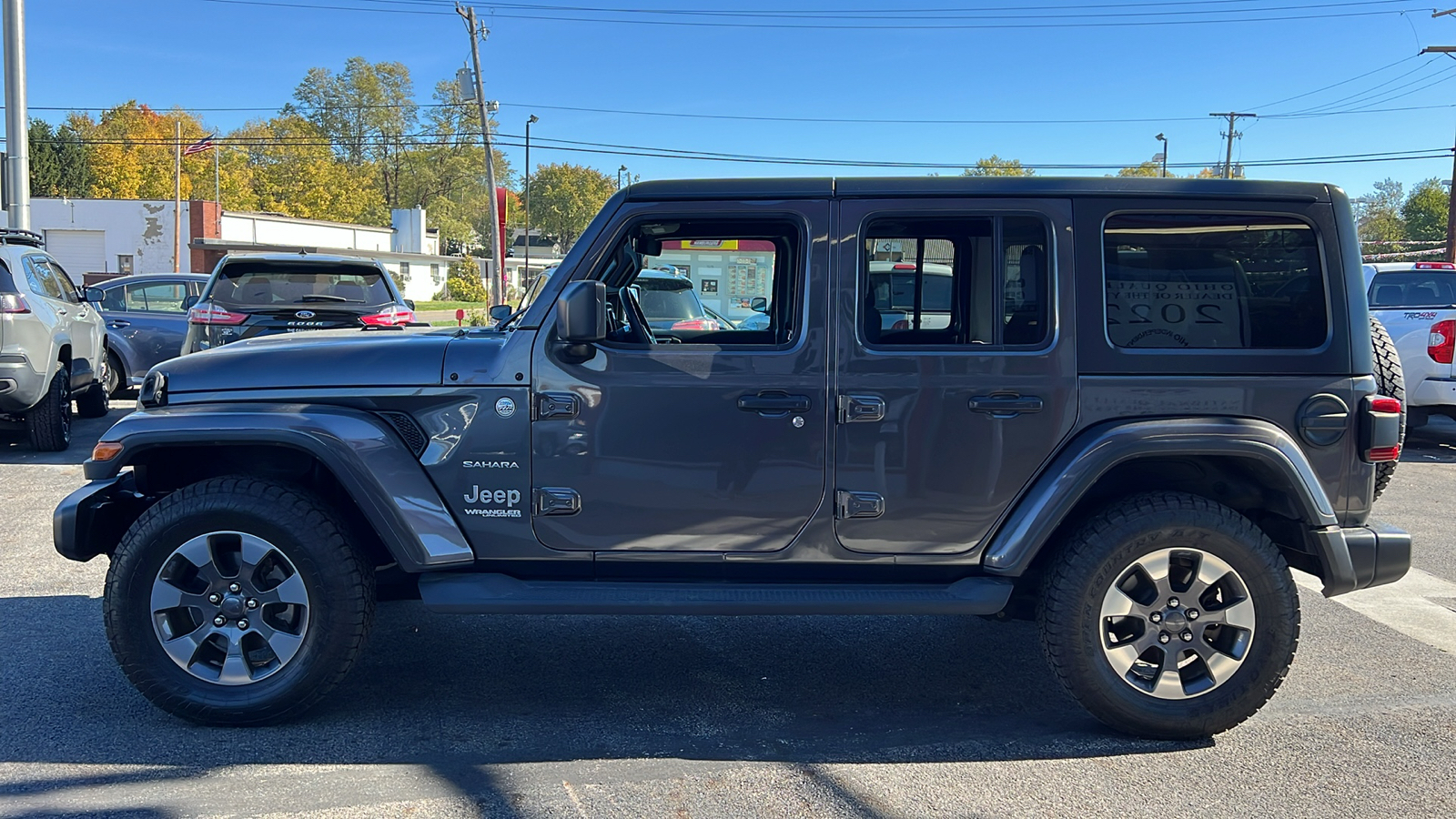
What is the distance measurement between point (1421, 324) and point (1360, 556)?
7.97 meters

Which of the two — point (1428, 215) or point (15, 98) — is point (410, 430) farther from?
point (1428, 215)

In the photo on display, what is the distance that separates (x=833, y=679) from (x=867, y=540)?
92cm

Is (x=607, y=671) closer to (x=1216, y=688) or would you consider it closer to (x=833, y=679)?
(x=833, y=679)

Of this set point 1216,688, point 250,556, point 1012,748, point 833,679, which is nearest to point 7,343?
point 250,556

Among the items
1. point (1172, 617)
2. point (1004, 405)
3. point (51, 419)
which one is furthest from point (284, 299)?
point (1172, 617)

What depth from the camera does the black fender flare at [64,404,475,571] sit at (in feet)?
11.9

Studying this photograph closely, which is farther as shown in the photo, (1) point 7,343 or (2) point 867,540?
(1) point 7,343

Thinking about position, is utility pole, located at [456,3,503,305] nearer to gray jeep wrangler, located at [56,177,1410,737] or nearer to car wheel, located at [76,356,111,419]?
car wheel, located at [76,356,111,419]

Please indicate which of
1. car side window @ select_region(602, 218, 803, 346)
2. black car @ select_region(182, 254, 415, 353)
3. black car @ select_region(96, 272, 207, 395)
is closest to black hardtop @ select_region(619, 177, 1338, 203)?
car side window @ select_region(602, 218, 803, 346)

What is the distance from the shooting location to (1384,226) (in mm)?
80312

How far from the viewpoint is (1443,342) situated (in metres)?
10.0

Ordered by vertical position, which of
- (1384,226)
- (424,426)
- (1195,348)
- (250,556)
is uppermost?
(1384,226)

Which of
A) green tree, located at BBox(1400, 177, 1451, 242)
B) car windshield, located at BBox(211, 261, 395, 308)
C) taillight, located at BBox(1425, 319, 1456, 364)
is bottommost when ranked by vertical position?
taillight, located at BBox(1425, 319, 1456, 364)

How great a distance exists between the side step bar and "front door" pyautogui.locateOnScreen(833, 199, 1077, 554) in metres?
0.16
